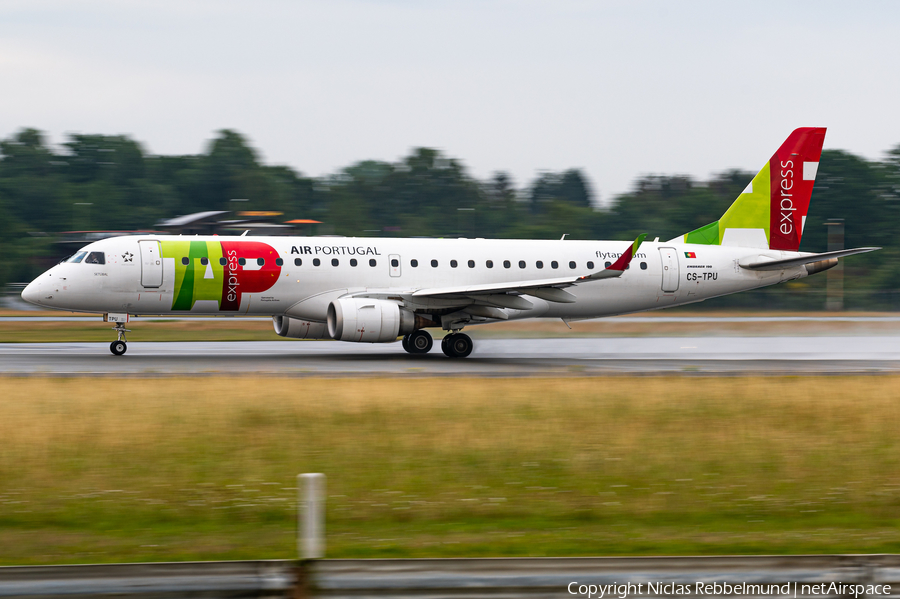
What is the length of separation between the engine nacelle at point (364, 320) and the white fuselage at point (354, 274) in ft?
Result: 3.34

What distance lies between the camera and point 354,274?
26.1 m

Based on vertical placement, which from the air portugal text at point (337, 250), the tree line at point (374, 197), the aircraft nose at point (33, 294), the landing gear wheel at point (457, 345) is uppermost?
the tree line at point (374, 197)

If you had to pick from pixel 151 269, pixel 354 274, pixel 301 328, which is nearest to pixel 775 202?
pixel 354 274

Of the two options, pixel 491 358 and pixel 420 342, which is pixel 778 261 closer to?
pixel 491 358

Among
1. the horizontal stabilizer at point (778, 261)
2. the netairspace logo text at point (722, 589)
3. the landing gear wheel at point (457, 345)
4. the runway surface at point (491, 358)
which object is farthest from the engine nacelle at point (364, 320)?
the netairspace logo text at point (722, 589)

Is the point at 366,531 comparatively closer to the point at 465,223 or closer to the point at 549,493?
the point at 549,493

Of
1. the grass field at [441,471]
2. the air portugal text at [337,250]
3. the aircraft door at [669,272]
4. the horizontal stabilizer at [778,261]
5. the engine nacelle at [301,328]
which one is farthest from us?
the aircraft door at [669,272]

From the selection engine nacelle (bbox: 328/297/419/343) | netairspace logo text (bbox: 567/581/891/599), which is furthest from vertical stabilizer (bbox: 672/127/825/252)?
netairspace logo text (bbox: 567/581/891/599)

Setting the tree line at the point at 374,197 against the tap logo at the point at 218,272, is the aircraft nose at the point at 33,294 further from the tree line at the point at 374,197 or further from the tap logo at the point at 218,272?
the tree line at the point at 374,197

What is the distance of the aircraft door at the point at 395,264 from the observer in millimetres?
26562

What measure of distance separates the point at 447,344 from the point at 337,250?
13.4 ft

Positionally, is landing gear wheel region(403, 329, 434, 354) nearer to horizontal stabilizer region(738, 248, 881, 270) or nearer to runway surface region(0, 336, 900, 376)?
runway surface region(0, 336, 900, 376)

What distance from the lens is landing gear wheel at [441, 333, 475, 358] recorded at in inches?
1045

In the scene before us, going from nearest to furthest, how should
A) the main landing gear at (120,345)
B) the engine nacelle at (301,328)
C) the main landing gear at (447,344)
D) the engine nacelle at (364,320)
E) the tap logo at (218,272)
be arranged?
the engine nacelle at (364,320) < the tap logo at (218,272) < the main landing gear at (120,345) < the engine nacelle at (301,328) < the main landing gear at (447,344)
